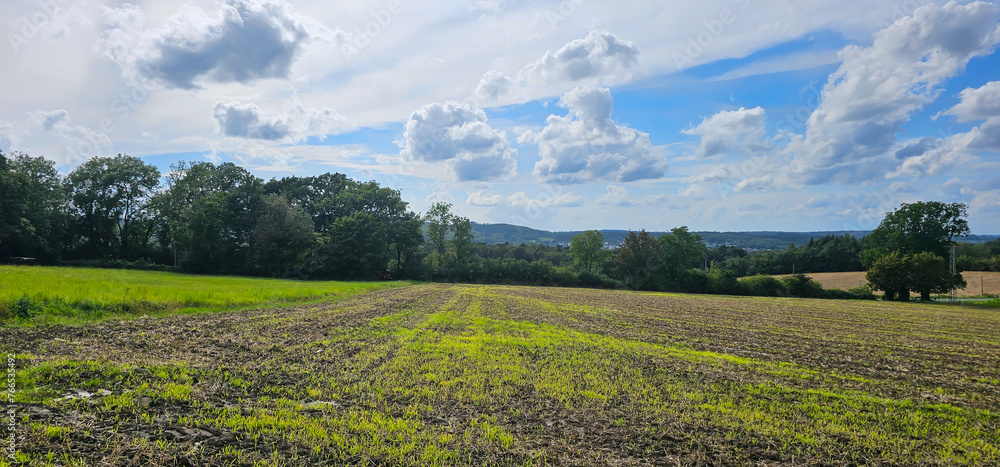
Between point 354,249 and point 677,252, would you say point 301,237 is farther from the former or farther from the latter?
point 677,252

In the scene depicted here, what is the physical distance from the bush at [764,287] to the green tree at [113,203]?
326 feet

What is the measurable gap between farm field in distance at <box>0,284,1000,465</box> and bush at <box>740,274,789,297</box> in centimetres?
5825

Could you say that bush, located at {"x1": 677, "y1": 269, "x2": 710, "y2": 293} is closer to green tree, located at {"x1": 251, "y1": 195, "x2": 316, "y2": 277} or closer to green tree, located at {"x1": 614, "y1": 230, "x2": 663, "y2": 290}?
green tree, located at {"x1": 614, "y1": 230, "x2": 663, "y2": 290}

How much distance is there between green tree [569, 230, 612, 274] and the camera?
319ft

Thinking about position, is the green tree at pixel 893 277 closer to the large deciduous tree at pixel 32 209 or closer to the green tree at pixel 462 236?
the green tree at pixel 462 236

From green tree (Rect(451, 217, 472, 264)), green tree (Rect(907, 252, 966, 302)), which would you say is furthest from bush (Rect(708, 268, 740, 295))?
green tree (Rect(451, 217, 472, 264))

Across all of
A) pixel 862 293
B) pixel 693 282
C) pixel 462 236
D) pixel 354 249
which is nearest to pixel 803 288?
pixel 862 293

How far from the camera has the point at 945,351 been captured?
56.5 feet

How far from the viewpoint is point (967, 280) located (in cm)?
7675

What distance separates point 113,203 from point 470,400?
3338 inches

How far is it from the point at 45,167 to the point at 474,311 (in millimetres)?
76318

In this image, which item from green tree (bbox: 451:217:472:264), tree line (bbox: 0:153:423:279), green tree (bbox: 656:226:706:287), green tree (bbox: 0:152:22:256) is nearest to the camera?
green tree (bbox: 0:152:22:256)

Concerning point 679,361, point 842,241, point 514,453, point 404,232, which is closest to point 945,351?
point 679,361

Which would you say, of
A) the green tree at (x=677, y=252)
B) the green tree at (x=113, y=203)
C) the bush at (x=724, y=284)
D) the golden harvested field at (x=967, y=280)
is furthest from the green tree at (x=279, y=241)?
the golden harvested field at (x=967, y=280)
